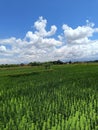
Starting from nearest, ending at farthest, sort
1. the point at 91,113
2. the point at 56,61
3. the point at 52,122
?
the point at 52,122, the point at 91,113, the point at 56,61

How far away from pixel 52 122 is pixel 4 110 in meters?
2.15

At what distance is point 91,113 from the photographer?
588 centimetres

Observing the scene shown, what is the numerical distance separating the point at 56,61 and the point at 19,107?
82.5m

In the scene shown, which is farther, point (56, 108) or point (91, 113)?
point (56, 108)

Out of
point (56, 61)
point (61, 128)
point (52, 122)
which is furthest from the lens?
point (56, 61)

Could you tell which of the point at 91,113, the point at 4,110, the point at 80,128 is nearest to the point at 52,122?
the point at 80,128

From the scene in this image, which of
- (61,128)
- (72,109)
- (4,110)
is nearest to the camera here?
(61,128)

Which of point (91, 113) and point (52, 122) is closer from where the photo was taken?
point (52, 122)

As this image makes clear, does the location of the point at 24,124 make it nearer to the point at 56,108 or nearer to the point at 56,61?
the point at 56,108

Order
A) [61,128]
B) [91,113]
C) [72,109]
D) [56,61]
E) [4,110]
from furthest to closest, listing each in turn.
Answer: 1. [56,61]
2. [4,110]
3. [72,109]
4. [91,113]
5. [61,128]

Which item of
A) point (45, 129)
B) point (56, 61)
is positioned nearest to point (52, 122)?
point (45, 129)

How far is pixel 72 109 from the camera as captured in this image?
21.1 ft

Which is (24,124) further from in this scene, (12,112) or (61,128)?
(12,112)

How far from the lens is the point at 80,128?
16.1 feet
